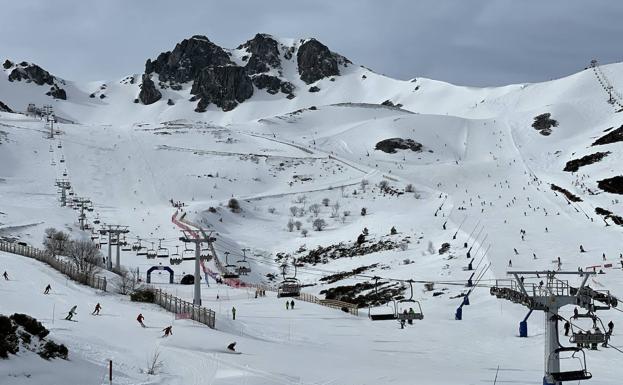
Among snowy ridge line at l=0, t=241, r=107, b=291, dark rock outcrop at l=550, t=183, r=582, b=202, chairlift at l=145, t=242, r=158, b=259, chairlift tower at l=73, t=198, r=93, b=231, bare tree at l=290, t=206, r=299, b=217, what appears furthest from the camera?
bare tree at l=290, t=206, r=299, b=217

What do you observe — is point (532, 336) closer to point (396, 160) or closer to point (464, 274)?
point (464, 274)

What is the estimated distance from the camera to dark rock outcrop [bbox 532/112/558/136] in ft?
484

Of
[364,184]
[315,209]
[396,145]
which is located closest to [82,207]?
[315,209]

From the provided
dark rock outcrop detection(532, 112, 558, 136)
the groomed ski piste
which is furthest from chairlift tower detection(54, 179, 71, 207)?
dark rock outcrop detection(532, 112, 558, 136)

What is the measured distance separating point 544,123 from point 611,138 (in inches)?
1515

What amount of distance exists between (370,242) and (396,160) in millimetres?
67230

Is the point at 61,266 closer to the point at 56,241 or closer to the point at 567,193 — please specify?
the point at 56,241

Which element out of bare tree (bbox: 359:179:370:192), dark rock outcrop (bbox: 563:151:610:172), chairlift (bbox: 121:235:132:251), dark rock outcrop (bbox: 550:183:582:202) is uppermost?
dark rock outcrop (bbox: 563:151:610:172)

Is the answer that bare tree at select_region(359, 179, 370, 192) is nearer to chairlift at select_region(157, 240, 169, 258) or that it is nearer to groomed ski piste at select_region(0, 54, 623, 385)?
groomed ski piste at select_region(0, 54, 623, 385)

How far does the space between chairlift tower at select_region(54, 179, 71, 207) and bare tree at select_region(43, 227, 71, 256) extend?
19.5 metres

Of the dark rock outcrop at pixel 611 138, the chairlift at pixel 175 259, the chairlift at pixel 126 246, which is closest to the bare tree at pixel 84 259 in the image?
the chairlift at pixel 126 246

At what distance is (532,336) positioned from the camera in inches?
1172

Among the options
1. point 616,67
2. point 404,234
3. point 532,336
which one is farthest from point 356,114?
point 532,336

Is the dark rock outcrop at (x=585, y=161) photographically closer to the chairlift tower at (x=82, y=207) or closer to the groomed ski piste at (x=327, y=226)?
the groomed ski piste at (x=327, y=226)
